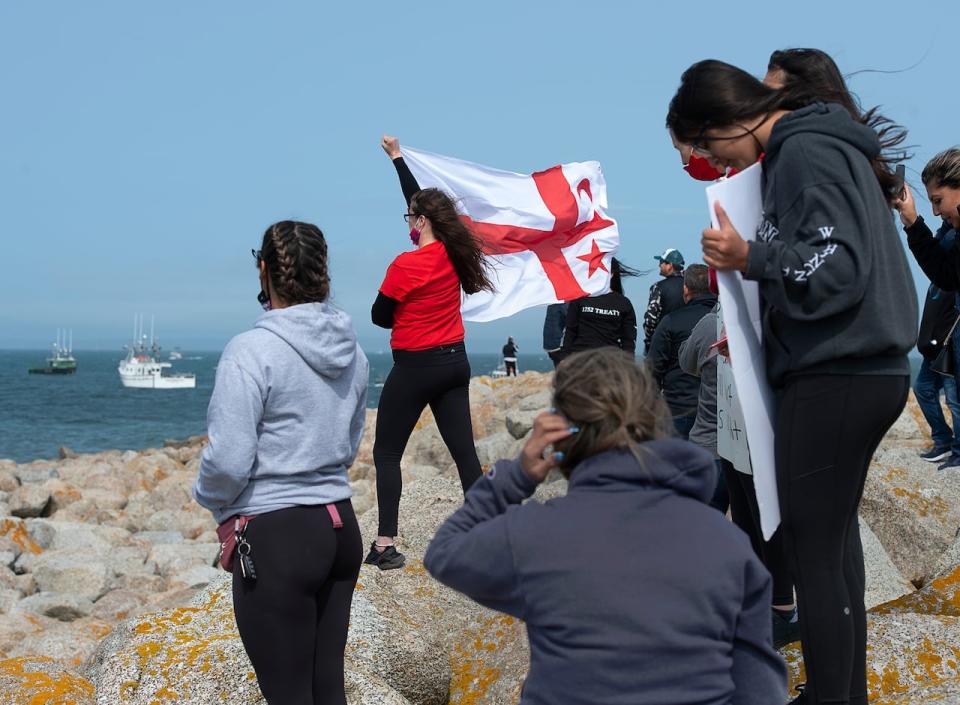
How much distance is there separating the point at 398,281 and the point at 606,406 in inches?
A: 123

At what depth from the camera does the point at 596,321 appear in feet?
27.2

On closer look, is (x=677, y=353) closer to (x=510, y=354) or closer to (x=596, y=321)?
(x=596, y=321)

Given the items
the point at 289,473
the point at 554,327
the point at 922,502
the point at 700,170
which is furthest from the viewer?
the point at 554,327

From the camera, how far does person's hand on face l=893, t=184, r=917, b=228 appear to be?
3.67 m

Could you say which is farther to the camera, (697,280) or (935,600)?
(697,280)

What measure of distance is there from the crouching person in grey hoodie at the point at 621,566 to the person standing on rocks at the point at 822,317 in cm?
68

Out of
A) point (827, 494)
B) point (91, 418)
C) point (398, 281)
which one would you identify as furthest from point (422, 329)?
point (91, 418)

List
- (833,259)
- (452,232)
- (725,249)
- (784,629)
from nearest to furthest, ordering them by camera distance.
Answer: (833,259)
(725,249)
(784,629)
(452,232)

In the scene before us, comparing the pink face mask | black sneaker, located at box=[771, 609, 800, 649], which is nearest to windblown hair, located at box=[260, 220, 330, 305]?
the pink face mask

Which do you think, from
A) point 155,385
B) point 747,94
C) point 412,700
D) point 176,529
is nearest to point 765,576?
point 747,94

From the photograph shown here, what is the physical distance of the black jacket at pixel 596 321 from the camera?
8.27 meters

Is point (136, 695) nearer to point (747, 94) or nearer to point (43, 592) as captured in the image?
point (747, 94)

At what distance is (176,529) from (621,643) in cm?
1446

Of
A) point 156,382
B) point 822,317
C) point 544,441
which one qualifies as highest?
point 822,317
